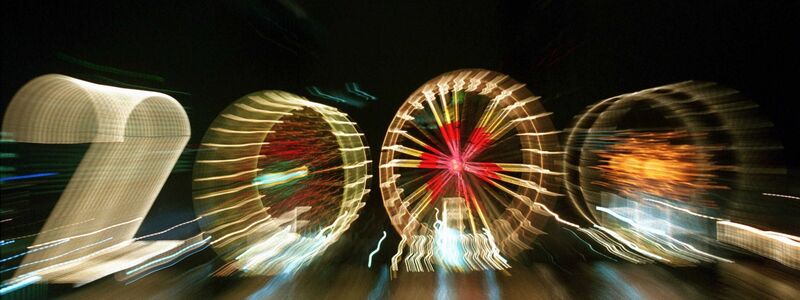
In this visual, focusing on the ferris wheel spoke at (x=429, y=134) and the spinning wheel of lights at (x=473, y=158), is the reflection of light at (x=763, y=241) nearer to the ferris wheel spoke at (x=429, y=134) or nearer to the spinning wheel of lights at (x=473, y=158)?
the spinning wheel of lights at (x=473, y=158)

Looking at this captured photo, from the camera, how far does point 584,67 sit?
7172 millimetres

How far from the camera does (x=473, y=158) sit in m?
7.05

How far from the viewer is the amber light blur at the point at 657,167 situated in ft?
23.2

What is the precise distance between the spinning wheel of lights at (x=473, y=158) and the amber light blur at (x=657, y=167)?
186cm

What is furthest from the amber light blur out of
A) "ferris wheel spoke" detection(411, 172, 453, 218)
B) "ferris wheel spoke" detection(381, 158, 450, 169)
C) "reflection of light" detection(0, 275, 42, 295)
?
"reflection of light" detection(0, 275, 42, 295)

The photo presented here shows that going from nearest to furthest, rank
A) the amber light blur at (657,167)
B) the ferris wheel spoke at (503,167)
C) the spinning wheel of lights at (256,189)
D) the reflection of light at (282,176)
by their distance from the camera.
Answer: the spinning wheel of lights at (256,189) → the ferris wheel spoke at (503,167) → the amber light blur at (657,167) → the reflection of light at (282,176)

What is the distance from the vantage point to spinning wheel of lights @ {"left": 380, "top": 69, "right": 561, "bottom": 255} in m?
6.25

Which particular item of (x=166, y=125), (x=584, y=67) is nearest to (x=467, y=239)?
(x=584, y=67)

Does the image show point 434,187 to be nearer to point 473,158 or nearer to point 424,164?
point 424,164

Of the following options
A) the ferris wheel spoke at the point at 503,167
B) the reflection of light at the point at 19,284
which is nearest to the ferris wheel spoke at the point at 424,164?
the ferris wheel spoke at the point at 503,167

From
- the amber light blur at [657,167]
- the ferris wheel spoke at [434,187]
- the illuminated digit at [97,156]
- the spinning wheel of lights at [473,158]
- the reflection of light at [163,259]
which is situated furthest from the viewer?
the ferris wheel spoke at [434,187]

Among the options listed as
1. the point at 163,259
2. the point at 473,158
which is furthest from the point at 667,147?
the point at 163,259

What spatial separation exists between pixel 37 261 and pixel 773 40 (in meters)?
8.96

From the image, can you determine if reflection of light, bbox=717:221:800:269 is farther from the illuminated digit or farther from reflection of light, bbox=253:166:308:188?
the illuminated digit
